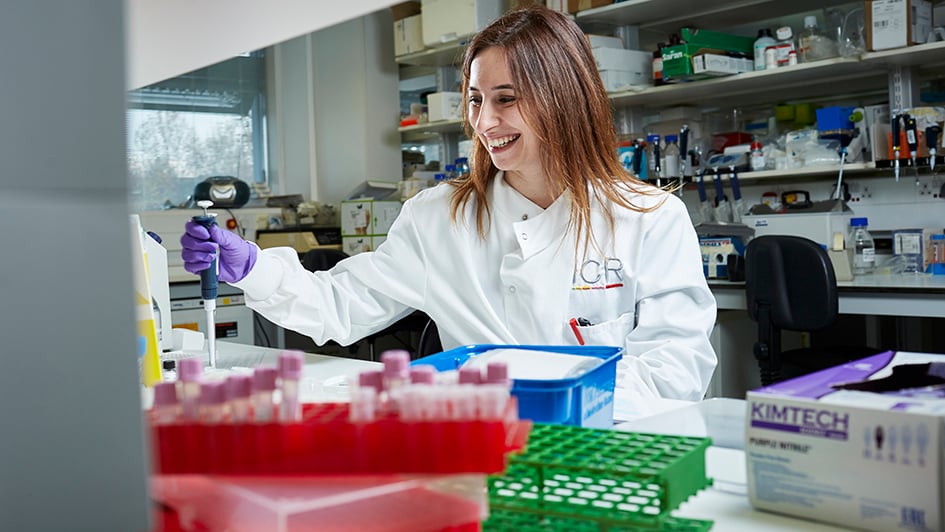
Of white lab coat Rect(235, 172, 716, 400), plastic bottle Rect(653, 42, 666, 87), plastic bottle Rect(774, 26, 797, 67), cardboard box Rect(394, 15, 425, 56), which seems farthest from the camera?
cardboard box Rect(394, 15, 425, 56)

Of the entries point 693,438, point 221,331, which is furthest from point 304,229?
point 693,438

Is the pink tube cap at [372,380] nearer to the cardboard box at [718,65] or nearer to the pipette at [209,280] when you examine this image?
the pipette at [209,280]

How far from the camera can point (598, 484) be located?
2.40 ft

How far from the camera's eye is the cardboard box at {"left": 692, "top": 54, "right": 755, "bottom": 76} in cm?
365

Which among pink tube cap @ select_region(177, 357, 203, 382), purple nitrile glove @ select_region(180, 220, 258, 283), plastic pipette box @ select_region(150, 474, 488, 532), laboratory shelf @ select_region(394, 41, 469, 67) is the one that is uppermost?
laboratory shelf @ select_region(394, 41, 469, 67)

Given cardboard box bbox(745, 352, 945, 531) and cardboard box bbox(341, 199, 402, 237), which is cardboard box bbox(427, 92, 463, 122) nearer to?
cardboard box bbox(341, 199, 402, 237)

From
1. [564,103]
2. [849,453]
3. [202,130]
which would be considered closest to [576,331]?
[564,103]

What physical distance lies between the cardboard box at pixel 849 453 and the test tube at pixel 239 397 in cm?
46

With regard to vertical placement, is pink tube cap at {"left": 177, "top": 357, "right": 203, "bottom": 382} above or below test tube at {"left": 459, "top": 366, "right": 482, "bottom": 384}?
above

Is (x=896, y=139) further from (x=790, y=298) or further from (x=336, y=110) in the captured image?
(x=336, y=110)

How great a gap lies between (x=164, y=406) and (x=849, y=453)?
0.55 m

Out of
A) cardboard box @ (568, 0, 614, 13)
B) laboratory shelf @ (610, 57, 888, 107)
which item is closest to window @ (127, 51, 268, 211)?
cardboard box @ (568, 0, 614, 13)

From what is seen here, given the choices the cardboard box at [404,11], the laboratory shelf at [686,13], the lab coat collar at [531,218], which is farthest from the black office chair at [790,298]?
the cardboard box at [404,11]

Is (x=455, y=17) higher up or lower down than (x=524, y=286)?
higher up
